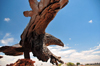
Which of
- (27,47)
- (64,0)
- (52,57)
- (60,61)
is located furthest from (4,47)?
(64,0)

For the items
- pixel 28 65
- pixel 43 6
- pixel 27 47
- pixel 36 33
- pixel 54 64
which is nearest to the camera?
pixel 43 6

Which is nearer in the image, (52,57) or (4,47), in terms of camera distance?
(52,57)

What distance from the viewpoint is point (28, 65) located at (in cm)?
346

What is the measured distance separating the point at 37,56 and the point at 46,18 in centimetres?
167

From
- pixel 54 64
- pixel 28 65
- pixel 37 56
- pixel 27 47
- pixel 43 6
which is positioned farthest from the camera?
pixel 27 47

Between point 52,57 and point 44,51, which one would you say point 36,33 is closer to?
point 44,51

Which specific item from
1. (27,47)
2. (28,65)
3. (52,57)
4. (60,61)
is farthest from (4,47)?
(60,61)

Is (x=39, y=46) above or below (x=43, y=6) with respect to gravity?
below

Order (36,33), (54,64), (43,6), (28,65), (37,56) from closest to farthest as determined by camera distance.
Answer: (43,6) → (54,64) → (37,56) → (28,65) → (36,33)

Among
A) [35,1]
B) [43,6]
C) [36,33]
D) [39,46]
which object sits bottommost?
[39,46]

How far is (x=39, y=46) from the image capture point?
3312 millimetres

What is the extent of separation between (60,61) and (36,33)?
1.73m

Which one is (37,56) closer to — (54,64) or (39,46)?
(39,46)

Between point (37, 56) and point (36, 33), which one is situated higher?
point (36, 33)
